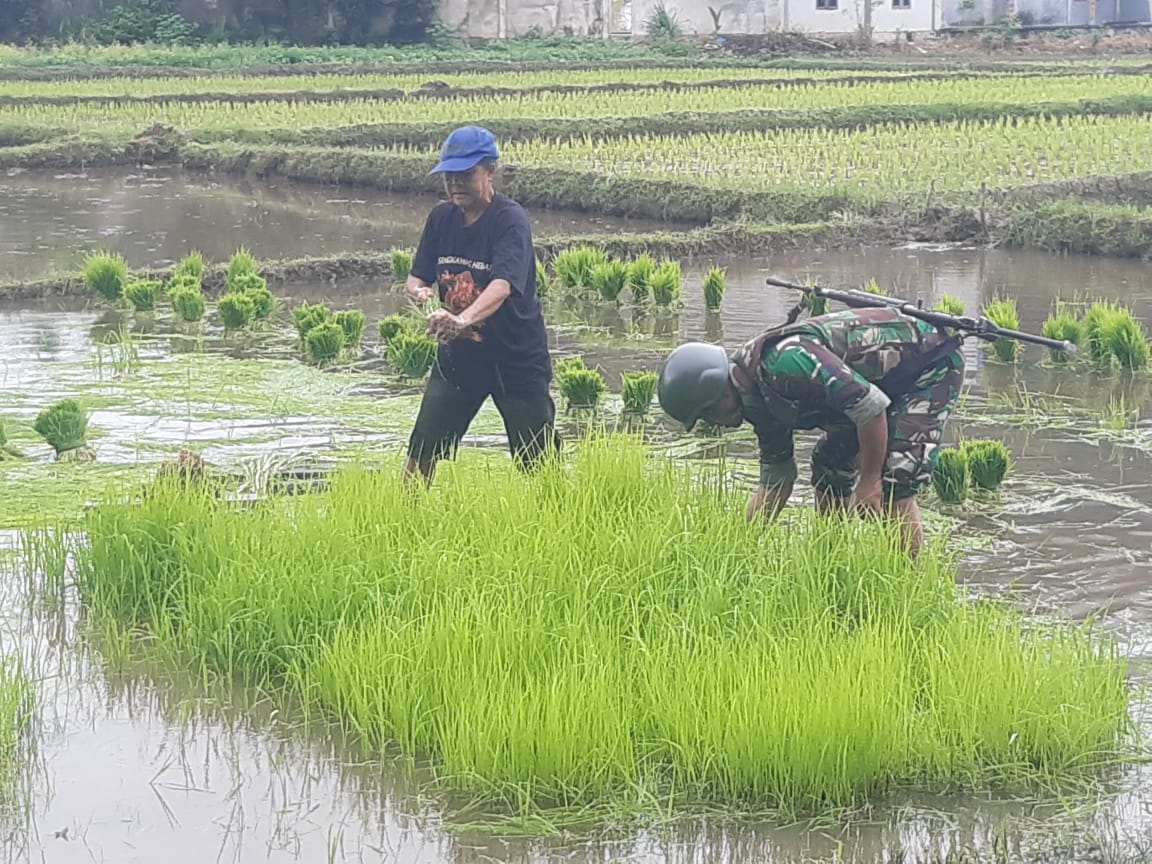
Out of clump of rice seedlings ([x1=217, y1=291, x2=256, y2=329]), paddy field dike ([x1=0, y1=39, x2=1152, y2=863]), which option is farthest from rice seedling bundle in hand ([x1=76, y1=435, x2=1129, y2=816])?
clump of rice seedlings ([x1=217, y1=291, x2=256, y2=329])

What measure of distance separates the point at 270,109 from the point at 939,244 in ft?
39.4

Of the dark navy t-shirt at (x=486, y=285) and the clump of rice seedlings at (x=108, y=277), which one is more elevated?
the dark navy t-shirt at (x=486, y=285)

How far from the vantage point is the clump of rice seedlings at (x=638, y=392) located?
7.78 metres

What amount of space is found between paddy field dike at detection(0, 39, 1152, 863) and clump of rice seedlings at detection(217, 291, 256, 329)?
2.6 inches

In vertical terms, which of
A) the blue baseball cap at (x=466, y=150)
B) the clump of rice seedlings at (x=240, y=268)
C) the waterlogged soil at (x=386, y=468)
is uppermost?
the blue baseball cap at (x=466, y=150)

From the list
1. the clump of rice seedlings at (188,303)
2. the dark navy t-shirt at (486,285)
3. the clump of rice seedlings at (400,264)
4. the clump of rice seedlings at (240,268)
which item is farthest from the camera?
the clump of rice seedlings at (400,264)

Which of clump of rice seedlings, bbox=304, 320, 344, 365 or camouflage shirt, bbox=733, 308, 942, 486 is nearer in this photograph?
camouflage shirt, bbox=733, 308, 942, 486

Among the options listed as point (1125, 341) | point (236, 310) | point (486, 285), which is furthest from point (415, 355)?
point (1125, 341)

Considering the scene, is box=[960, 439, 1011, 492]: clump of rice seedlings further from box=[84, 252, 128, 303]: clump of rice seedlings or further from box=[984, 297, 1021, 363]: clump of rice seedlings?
box=[84, 252, 128, 303]: clump of rice seedlings

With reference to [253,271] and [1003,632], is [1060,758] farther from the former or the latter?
[253,271]

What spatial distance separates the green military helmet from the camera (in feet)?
14.7

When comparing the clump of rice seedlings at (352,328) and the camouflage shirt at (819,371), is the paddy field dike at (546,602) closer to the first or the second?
the clump of rice seedlings at (352,328)

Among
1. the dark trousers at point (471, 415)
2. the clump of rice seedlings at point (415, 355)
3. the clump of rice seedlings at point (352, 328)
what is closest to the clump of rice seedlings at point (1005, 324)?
the clump of rice seedlings at point (415, 355)

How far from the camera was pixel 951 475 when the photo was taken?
625 centimetres
